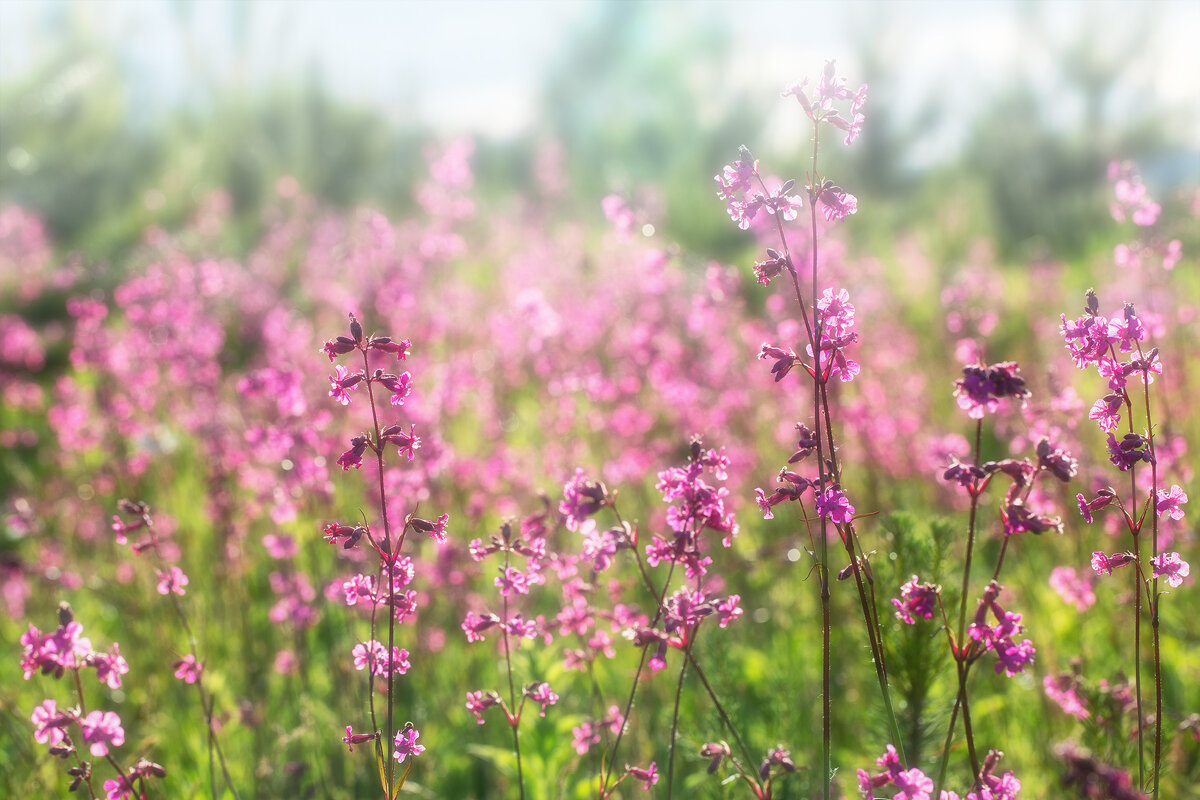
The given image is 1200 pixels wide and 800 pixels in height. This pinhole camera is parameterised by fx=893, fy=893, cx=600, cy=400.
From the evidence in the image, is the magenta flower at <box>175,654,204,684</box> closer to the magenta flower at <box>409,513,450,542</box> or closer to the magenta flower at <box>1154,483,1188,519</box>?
the magenta flower at <box>409,513,450,542</box>

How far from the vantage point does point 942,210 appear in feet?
52.3

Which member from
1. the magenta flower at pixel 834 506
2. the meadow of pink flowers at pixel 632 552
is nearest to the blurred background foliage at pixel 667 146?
the meadow of pink flowers at pixel 632 552

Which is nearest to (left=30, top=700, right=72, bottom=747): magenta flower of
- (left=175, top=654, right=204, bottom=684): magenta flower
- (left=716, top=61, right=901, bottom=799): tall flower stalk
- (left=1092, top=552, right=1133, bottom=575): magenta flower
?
(left=175, top=654, right=204, bottom=684): magenta flower

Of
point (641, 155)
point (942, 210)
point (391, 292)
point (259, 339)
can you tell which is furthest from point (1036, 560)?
point (641, 155)

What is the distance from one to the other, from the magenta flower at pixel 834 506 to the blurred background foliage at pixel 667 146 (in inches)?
446

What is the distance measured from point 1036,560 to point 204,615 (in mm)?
4253

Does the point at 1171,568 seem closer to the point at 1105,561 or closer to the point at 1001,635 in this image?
the point at 1105,561

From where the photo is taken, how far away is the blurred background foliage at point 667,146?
14695 mm

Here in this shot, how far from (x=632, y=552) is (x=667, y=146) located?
23.4 meters

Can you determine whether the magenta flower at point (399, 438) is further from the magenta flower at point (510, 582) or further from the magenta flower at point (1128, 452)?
the magenta flower at point (1128, 452)

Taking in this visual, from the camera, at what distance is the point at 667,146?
2464 cm

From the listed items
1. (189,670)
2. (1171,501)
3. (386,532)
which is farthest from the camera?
(189,670)

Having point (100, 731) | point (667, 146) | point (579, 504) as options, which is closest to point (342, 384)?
point (579, 504)

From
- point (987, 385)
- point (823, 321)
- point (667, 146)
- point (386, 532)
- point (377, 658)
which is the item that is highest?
point (667, 146)
